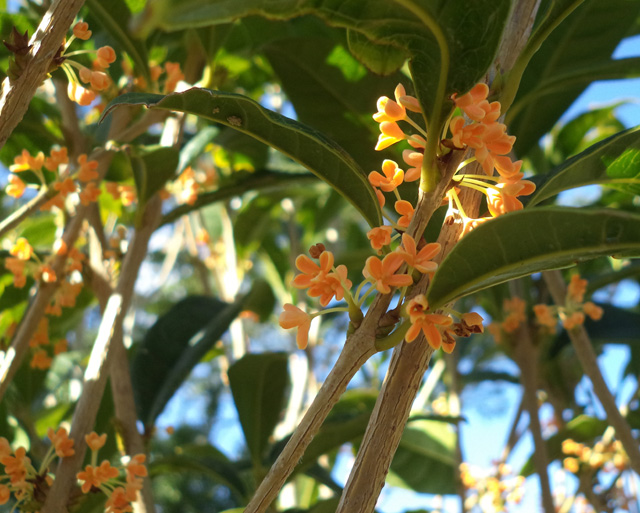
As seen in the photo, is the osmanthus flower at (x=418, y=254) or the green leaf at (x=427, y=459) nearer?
the osmanthus flower at (x=418, y=254)

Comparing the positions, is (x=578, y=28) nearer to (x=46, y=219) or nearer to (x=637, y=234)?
(x=637, y=234)

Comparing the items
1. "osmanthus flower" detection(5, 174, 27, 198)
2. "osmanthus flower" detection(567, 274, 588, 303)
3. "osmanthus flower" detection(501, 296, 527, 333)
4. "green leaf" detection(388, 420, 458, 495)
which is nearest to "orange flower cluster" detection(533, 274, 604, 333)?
"osmanthus flower" detection(567, 274, 588, 303)

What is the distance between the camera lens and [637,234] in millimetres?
545

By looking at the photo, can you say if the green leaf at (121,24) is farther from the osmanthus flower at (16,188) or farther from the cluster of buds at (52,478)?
the cluster of buds at (52,478)

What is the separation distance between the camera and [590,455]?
5.86 ft

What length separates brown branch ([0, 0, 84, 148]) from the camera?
0.67m

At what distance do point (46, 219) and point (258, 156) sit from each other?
67 centimetres

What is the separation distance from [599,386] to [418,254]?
824 millimetres

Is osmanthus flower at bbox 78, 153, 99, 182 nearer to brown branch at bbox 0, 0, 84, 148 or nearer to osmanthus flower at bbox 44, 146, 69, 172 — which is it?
osmanthus flower at bbox 44, 146, 69, 172

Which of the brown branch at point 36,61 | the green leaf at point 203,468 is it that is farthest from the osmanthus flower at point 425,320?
the green leaf at point 203,468

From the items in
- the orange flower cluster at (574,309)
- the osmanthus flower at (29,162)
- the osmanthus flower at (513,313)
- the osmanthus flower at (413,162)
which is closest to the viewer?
the osmanthus flower at (413,162)

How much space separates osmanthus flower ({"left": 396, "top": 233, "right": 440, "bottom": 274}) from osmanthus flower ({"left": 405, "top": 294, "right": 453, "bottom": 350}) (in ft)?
0.10

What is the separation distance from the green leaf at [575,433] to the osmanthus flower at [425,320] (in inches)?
54.5

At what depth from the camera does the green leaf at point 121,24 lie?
1.18m
